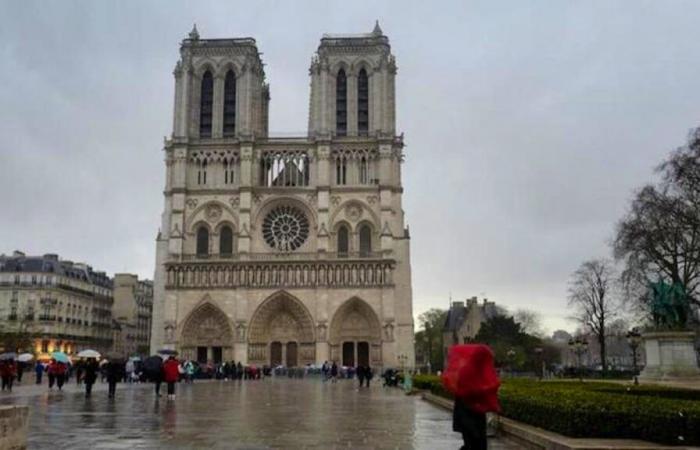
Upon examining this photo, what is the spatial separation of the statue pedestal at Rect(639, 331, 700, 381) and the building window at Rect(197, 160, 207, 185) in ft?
138

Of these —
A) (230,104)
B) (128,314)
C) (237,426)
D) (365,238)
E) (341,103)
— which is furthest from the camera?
(128,314)

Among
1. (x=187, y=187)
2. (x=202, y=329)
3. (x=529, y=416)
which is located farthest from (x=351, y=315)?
(x=529, y=416)

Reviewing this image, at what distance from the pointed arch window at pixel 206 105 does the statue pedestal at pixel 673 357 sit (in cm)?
4495

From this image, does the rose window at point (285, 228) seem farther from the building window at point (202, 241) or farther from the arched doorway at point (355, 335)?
the arched doorway at point (355, 335)

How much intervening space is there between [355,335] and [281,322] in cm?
617

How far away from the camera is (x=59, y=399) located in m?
22.2

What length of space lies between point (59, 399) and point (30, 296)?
2034 inches

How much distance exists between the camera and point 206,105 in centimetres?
6506

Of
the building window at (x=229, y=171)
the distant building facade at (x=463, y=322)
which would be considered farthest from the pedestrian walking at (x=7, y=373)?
the distant building facade at (x=463, y=322)

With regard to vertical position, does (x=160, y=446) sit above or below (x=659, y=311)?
below

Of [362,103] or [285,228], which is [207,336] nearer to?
[285,228]

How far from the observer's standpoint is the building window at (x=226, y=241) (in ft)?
204

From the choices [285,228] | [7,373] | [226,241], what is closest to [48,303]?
[226,241]

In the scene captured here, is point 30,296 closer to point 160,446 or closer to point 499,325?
point 499,325
